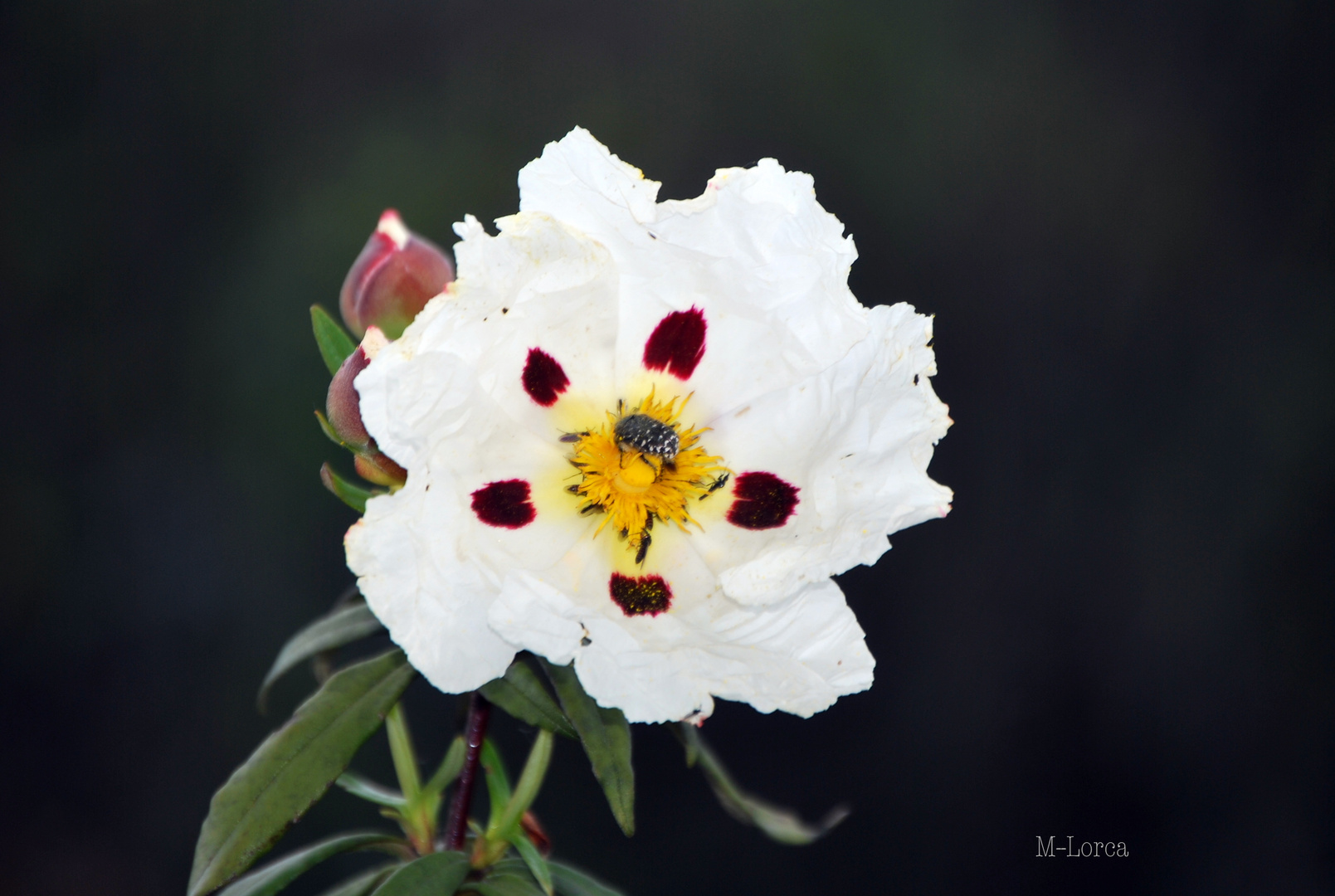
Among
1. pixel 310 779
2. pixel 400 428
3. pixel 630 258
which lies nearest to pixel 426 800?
pixel 310 779

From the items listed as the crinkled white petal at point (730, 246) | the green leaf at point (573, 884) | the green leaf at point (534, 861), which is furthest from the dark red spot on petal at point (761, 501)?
the green leaf at point (573, 884)

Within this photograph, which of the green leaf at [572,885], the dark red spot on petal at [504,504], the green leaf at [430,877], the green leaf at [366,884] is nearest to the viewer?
the dark red spot on petal at [504,504]

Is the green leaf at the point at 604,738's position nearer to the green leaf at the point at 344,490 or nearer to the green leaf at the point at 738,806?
the green leaf at the point at 738,806

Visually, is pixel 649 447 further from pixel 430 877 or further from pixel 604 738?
pixel 430 877

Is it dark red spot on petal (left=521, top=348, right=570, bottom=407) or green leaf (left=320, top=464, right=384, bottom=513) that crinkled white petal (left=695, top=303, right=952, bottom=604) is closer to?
dark red spot on petal (left=521, top=348, right=570, bottom=407)

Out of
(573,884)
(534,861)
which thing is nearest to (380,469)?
(534,861)

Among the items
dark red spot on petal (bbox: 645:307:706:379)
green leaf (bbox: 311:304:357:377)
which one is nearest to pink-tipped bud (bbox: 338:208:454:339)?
green leaf (bbox: 311:304:357:377)
